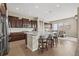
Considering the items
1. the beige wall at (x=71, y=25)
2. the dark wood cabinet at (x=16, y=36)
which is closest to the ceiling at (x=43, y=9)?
the beige wall at (x=71, y=25)

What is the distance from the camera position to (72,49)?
2.35m

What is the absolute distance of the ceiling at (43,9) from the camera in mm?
2342

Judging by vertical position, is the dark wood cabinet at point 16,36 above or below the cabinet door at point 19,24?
below

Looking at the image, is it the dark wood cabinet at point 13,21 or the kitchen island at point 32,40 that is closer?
the dark wood cabinet at point 13,21

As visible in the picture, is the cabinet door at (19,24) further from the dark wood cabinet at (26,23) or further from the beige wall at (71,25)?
the beige wall at (71,25)

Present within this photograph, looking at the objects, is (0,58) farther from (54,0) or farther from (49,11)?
(54,0)

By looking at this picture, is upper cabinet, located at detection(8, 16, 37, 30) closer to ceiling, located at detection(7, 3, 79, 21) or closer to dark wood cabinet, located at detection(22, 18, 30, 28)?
dark wood cabinet, located at detection(22, 18, 30, 28)

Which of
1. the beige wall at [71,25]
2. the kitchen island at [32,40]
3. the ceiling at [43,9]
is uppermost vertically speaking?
the ceiling at [43,9]

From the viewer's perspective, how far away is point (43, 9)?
94.2 inches

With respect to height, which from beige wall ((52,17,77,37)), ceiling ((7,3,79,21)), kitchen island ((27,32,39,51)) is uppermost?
ceiling ((7,3,79,21))

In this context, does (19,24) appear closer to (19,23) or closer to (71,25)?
(19,23)

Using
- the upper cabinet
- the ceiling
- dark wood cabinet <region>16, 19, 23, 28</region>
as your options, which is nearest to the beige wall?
the ceiling

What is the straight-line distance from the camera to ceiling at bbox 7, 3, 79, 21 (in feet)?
7.68

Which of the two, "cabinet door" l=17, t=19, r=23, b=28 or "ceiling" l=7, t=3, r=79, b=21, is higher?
"ceiling" l=7, t=3, r=79, b=21
